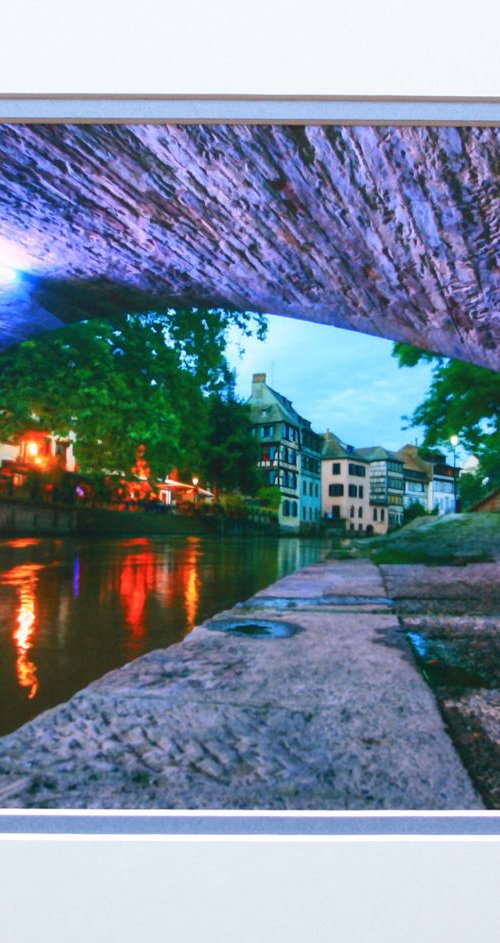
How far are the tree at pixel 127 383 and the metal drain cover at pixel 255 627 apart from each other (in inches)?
27.7

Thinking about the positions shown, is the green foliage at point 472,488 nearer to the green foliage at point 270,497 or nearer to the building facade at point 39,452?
the green foliage at point 270,497

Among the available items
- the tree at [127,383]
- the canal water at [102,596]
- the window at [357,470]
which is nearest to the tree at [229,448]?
the tree at [127,383]

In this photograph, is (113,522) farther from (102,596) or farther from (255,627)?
(255,627)

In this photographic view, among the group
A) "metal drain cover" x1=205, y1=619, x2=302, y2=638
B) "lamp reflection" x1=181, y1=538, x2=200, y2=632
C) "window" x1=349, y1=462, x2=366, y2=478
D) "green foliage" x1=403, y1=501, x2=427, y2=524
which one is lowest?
"metal drain cover" x1=205, y1=619, x2=302, y2=638

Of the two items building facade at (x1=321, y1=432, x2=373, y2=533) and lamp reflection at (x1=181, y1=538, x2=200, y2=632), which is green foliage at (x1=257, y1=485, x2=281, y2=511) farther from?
lamp reflection at (x1=181, y1=538, x2=200, y2=632)

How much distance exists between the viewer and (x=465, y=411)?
219 cm

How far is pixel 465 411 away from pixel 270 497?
0.88 metres

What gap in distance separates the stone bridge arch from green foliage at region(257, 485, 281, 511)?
0.75 meters

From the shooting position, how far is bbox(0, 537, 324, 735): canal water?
183cm

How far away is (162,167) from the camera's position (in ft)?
6.14

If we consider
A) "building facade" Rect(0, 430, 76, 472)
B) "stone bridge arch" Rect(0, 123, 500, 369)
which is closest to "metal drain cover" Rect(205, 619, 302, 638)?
"building facade" Rect(0, 430, 76, 472)

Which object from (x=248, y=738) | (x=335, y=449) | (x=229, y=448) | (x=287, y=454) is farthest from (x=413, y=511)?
(x=248, y=738)
